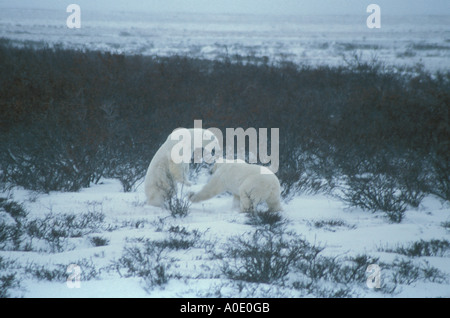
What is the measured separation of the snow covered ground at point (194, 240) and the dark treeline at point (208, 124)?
325mm

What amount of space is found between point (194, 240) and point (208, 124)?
13.6ft

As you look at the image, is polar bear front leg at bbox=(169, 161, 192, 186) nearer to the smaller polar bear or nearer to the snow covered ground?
the smaller polar bear

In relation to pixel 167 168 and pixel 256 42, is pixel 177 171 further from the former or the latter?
pixel 256 42

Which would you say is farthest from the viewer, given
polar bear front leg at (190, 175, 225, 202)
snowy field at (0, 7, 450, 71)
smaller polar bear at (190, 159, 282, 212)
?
snowy field at (0, 7, 450, 71)

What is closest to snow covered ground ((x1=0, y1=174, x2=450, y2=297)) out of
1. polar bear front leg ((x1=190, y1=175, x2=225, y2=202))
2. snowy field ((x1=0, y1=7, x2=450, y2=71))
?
polar bear front leg ((x1=190, y1=175, x2=225, y2=202))

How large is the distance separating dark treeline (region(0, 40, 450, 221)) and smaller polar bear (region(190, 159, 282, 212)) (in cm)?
93

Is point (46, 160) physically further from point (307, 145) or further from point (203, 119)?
point (307, 145)

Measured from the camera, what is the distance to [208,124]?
23.0 ft

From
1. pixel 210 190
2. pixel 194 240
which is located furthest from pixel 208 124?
pixel 194 240

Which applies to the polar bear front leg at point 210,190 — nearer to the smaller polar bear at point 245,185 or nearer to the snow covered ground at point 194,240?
the smaller polar bear at point 245,185

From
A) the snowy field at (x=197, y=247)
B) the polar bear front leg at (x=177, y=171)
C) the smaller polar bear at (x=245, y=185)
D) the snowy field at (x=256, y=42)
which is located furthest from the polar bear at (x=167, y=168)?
the snowy field at (x=256, y=42)

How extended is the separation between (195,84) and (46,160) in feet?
16.3

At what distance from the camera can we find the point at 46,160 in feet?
17.0

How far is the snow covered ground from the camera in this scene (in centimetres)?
223
